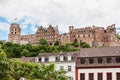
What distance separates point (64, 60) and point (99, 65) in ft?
31.9

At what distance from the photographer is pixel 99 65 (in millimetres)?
73625

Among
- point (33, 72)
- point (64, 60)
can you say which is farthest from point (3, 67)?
point (64, 60)

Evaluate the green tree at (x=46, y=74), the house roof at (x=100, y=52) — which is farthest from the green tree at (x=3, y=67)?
the house roof at (x=100, y=52)

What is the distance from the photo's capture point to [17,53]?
16250 centimetres

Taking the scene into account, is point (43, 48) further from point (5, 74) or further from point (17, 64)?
point (5, 74)

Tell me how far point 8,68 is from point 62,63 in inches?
1724

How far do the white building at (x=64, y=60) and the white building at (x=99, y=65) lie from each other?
1626 mm

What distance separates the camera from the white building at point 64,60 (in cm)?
7688

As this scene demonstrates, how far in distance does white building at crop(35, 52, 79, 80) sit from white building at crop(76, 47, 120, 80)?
163 centimetres

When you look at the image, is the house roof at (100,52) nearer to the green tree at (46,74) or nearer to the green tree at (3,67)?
the green tree at (46,74)

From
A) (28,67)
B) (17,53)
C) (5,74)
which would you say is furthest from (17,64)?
(17,53)

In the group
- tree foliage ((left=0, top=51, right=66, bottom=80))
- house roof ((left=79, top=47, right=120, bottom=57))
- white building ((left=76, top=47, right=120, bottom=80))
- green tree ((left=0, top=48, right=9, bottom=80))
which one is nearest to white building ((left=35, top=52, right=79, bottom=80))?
white building ((left=76, top=47, right=120, bottom=80))

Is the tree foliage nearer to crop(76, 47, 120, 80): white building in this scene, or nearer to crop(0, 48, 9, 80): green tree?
crop(0, 48, 9, 80): green tree

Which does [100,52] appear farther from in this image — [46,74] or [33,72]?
[33,72]
